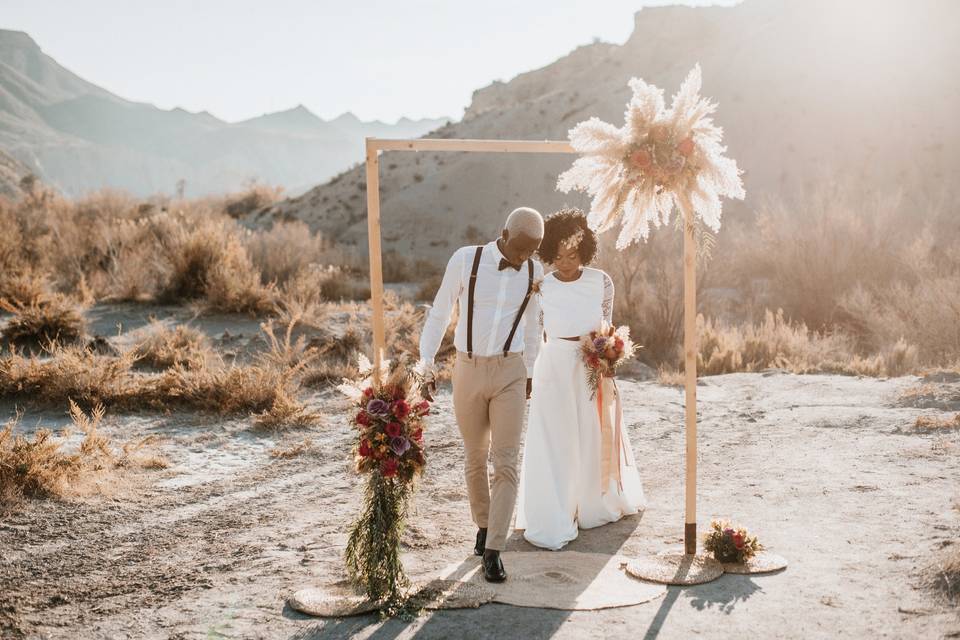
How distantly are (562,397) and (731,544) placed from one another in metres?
1.35

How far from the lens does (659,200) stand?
5410 mm

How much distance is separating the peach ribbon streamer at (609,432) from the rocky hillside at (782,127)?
23152 millimetres

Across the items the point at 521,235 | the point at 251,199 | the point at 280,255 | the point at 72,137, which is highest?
the point at 72,137

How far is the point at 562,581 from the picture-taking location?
5004 mm

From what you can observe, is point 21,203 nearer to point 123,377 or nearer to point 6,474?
point 123,377

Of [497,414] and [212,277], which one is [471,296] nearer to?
Result: [497,414]

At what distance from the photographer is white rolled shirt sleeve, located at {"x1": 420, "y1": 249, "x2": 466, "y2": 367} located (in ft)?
16.3

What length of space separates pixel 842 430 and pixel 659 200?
458 cm

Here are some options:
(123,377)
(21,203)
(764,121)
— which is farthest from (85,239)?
(764,121)

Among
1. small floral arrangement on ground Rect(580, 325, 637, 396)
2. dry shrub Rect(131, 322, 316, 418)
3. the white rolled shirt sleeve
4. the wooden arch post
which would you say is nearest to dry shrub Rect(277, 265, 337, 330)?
dry shrub Rect(131, 322, 316, 418)

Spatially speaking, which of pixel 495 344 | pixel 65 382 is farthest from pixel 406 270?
pixel 495 344

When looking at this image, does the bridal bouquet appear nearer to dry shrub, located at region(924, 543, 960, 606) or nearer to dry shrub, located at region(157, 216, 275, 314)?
dry shrub, located at region(924, 543, 960, 606)

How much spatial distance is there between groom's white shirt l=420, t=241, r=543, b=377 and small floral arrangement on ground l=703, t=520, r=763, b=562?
5.34ft

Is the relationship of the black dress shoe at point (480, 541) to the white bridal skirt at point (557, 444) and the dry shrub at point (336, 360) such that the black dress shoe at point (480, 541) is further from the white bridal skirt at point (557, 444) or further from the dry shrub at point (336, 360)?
the dry shrub at point (336, 360)
